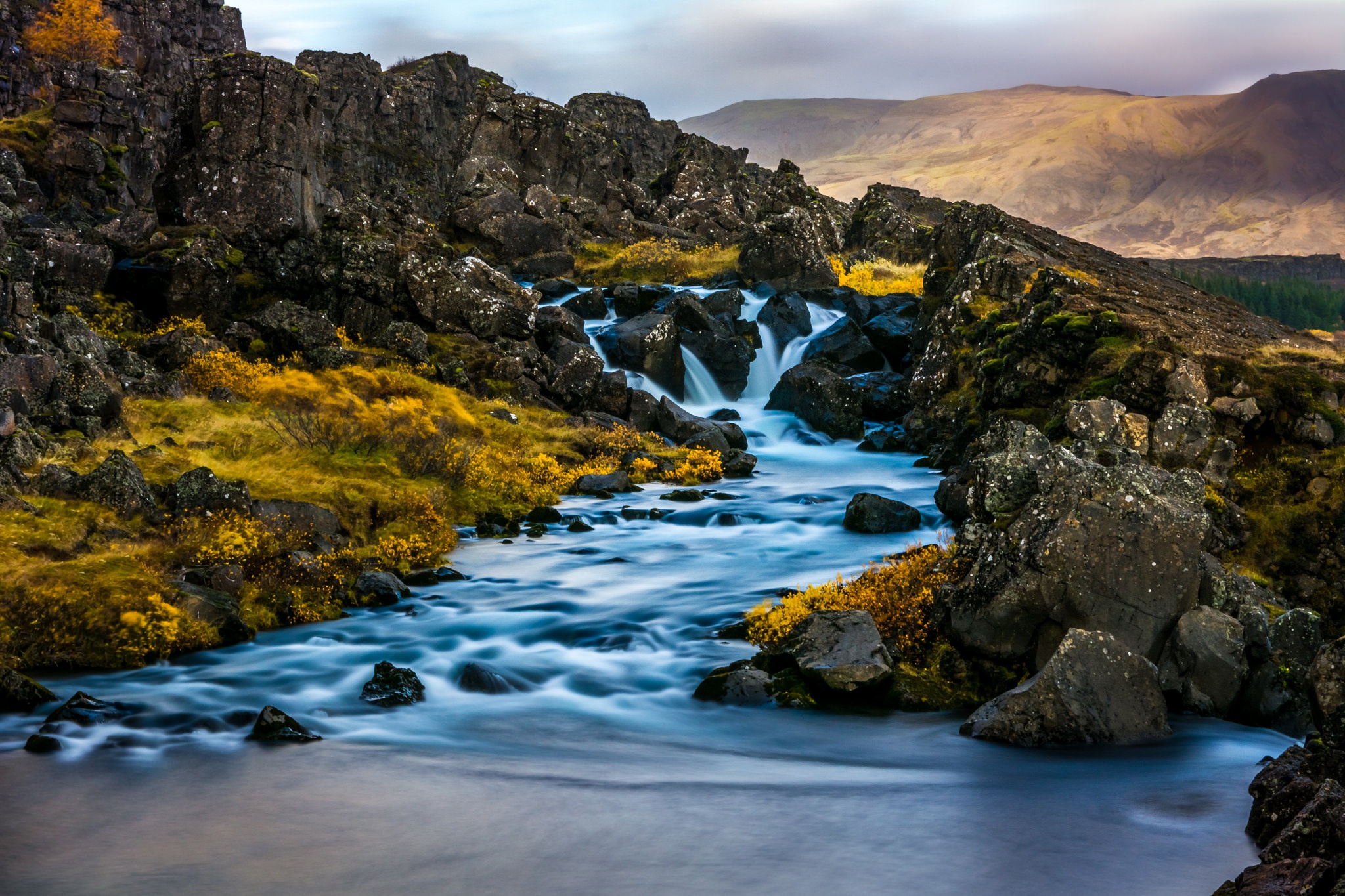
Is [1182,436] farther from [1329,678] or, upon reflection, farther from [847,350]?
[847,350]

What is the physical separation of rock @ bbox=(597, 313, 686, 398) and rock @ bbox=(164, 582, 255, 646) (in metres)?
23.0

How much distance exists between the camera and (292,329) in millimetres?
29766

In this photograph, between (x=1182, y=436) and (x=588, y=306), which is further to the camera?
(x=588, y=306)

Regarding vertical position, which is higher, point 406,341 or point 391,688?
point 406,341

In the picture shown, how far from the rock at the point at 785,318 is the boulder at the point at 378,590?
26307mm

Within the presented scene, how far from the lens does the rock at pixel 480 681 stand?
1377cm

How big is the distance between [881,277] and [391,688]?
1654 inches

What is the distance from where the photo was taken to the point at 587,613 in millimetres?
17047

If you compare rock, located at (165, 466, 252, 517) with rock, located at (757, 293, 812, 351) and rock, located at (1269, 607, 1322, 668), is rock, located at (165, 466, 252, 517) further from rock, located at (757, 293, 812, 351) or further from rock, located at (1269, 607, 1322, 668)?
rock, located at (757, 293, 812, 351)

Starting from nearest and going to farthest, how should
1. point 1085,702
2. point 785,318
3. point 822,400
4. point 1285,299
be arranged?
point 1085,702, point 822,400, point 785,318, point 1285,299

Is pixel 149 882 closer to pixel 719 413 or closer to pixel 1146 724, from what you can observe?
pixel 1146 724

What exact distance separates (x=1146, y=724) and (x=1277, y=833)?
330 centimetres

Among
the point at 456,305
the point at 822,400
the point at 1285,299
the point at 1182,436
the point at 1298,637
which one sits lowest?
the point at 1298,637

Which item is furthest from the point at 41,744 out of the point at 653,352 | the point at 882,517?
the point at 653,352
